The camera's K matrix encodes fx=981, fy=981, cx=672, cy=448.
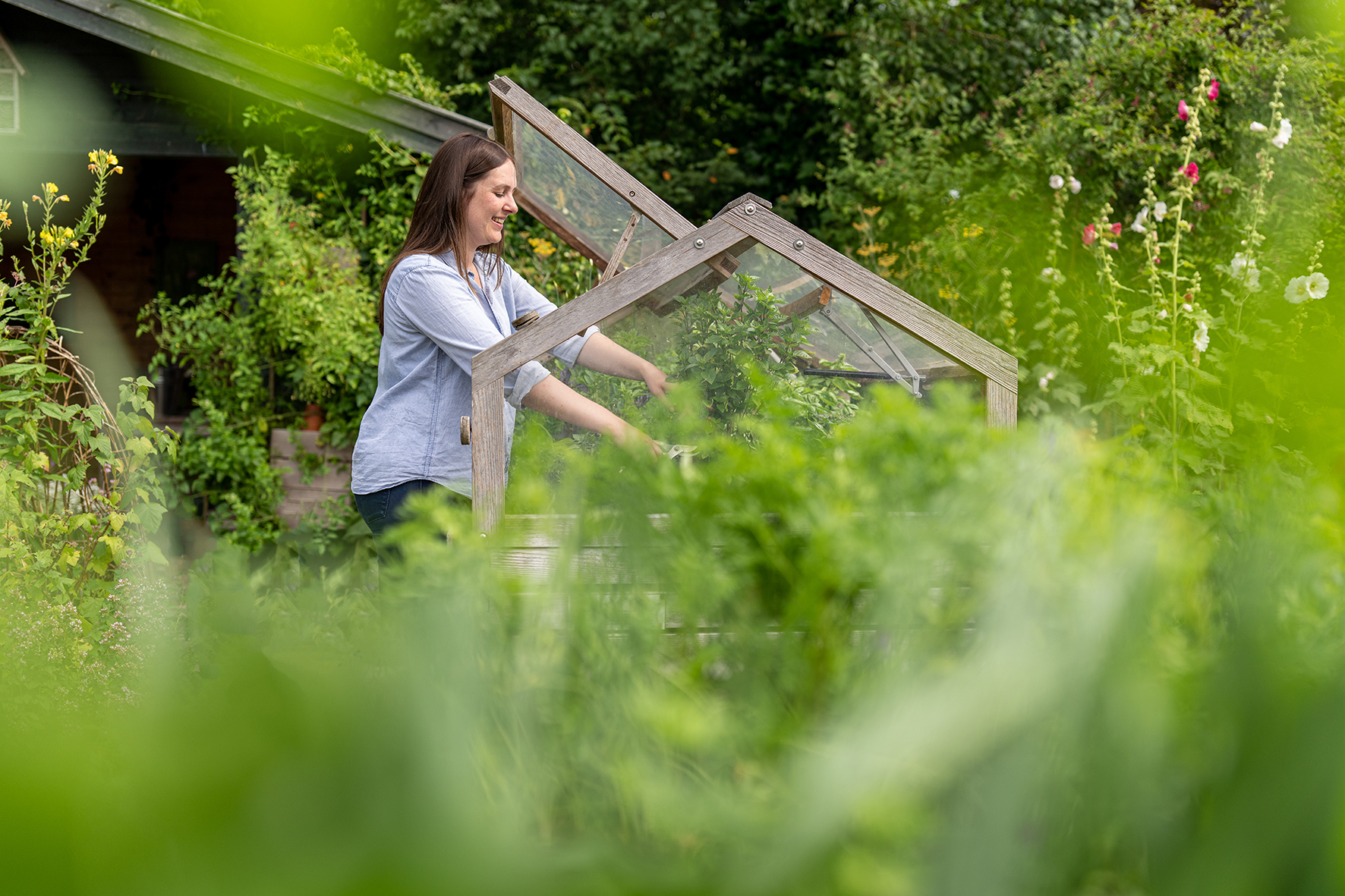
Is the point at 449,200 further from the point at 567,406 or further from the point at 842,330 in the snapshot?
the point at 842,330

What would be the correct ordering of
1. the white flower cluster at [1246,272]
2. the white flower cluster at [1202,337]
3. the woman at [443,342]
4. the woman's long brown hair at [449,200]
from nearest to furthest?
the woman at [443,342] → the woman's long brown hair at [449,200] → the white flower cluster at [1202,337] → the white flower cluster at [1246,272]

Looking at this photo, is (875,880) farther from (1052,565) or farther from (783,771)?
(1052,565)

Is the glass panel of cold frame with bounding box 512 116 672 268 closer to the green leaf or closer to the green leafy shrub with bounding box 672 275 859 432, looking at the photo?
the green leafy shrub with bounding box 672 275 859 432

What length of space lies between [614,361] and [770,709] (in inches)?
53.2

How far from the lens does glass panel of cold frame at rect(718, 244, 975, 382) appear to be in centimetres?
187

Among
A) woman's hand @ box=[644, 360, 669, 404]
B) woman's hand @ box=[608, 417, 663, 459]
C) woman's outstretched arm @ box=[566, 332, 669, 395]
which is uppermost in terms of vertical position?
woman's outstretched arm @ box=[566, 332, 669, 395]

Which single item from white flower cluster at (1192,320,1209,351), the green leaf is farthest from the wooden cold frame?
white flower cluster at (1192,320,1209,351)

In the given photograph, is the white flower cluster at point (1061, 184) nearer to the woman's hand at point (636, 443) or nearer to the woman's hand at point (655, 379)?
the woman's hand at point (655, 379)

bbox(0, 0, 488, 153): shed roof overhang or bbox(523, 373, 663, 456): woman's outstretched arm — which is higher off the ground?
bbox(0, 0, 488, 153): shed roof overhang

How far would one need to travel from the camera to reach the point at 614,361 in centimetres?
184

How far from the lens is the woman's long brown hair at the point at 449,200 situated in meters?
2.26

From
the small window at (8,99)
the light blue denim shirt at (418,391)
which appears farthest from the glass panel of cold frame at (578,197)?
the small window at (8,99)

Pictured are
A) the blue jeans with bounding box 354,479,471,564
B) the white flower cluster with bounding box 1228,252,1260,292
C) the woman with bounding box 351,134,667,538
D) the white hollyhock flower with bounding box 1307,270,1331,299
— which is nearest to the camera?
the woman with bounding box 351,134,667,538

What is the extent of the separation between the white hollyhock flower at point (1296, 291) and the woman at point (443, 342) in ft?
8.88
